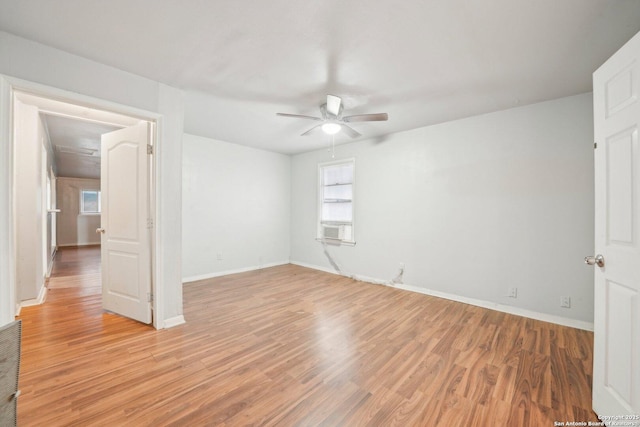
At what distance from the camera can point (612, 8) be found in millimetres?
1599

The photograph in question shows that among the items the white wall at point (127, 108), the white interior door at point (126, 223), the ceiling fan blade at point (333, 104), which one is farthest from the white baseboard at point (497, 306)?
the white interior door at point (126, 223)

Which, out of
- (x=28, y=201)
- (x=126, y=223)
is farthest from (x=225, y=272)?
(x=28, y=201)

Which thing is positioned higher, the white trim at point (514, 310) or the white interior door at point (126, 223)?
the white interior door at point (126, 223)

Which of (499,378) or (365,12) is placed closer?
(365,12)

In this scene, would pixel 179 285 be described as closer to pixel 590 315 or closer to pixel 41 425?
pixel 41 425

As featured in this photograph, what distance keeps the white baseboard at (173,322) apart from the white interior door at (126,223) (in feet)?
0.67

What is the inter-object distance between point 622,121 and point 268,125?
3.60 meters

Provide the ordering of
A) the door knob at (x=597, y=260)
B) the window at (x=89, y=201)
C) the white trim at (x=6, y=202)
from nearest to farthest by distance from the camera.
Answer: the door knob at (x=597, y=260), the white trim at (x=6, y=202), the window at (x=89, y=201)

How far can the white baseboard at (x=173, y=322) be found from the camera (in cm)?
270

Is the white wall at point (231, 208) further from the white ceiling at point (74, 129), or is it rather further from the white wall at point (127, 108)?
the white wall at point (127, 108)

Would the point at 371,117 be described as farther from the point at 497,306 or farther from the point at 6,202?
the point at 6,202

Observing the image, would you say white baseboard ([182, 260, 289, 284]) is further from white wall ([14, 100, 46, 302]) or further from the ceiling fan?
the ceiling fan

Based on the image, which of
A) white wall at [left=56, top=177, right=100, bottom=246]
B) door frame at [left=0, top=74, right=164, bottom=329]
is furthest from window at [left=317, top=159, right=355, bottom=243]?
white wall at [left=56, top=177, right=100, bottom=246]

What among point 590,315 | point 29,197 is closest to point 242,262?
point 29,197
